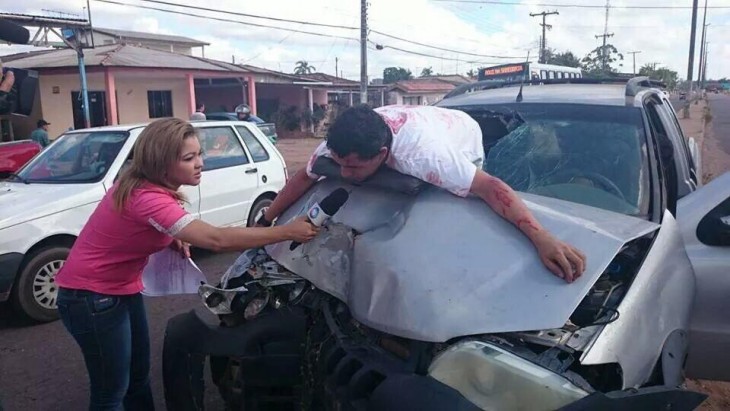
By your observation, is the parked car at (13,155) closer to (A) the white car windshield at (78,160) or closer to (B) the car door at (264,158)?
(A) the white car windshield at (78,160)

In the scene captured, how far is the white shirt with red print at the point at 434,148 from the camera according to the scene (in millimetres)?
2539

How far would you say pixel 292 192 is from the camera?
315cm

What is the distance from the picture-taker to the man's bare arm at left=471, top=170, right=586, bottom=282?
2.16 meters

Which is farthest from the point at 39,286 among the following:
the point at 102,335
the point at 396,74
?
the point at 396,74

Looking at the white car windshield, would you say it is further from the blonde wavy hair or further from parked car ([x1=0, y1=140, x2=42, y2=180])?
the blonde wavy hair

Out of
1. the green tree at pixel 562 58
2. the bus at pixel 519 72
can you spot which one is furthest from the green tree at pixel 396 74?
the bus at pixel 519 72

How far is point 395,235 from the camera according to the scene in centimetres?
242

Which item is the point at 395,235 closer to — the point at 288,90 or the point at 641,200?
the point at 641,200

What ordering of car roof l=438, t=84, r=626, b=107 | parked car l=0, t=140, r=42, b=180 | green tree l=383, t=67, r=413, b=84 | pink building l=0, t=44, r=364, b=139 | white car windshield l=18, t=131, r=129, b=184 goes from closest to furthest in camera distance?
car roof l=438, t=84, r=626, b=107
white car windshield l=18, t=131, r=129, b=184
parked car l=0, t=140, r=42, b=180
pink building l=0, t=44, r=364, b=139
green tree l=383, t=67, r=413, b=84

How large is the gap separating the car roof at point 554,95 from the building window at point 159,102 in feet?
75.1

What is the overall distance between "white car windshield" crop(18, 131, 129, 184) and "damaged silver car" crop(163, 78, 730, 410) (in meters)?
3.53

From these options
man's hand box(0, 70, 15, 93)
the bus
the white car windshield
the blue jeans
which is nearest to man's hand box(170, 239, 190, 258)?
the blue jeans

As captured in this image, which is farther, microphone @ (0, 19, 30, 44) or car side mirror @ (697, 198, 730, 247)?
microphone @ (0, 19, 30, 44)

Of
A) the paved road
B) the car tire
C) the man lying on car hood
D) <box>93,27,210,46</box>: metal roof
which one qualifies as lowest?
the paved road
